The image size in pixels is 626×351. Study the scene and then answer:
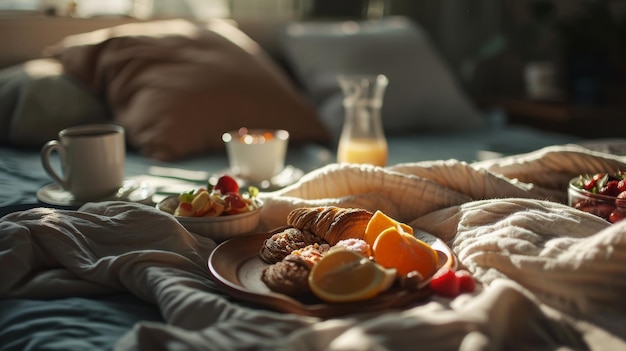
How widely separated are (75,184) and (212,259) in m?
0.51

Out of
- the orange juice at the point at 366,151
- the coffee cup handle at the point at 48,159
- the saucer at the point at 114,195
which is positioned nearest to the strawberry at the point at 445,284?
the saucer at the point at 114,195

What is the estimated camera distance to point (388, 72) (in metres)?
2.12

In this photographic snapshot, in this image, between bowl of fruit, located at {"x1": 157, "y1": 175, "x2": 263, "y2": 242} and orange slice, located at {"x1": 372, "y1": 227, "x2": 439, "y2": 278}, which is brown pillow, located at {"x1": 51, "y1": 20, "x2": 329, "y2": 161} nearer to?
bowl of fruit, located at {"x1": 157, "y1": 175, "x2": 263, "y2": 242}

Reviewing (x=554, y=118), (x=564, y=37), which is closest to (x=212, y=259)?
(x=554, y=118)

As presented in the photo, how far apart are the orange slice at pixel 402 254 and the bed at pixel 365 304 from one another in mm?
44

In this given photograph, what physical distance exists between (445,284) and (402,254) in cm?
7

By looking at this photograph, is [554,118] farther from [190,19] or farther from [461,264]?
[461,264]

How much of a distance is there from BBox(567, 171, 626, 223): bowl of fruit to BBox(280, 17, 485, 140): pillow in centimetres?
103

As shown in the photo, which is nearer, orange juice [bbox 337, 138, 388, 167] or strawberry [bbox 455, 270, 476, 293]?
strawberry [bbox 455, 270, 476, 293]

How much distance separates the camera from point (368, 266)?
76 centimetres

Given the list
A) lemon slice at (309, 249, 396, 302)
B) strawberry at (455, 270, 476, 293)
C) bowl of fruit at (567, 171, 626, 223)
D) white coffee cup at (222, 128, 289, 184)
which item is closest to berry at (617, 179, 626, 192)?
bowl of fruit at (567, 171, 626, 223)

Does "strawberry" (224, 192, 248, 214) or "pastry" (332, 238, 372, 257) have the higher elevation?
"pastry" (332, 238, 372, 257)

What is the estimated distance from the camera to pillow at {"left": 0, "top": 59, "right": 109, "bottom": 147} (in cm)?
170

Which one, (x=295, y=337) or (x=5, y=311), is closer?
(x=295, y=337)
